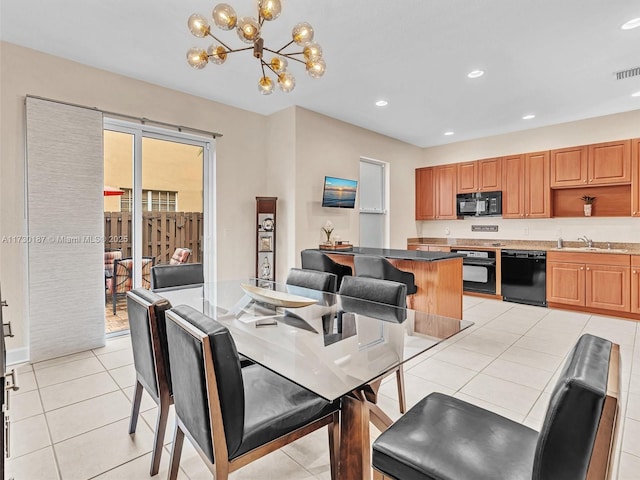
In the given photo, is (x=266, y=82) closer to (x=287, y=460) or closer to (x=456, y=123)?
(x=287, y=460)

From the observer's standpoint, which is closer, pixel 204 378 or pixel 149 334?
pixel 204 378

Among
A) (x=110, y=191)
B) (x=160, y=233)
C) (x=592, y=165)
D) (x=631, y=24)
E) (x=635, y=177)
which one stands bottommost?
(x=160, y=233)

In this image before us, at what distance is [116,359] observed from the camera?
3244 millimetres

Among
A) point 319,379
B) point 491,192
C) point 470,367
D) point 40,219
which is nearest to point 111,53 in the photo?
point 40,219

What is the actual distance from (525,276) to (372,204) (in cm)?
264

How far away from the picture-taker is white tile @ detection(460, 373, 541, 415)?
2.39m

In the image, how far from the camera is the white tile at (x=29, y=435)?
196cm

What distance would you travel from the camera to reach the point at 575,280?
489cm

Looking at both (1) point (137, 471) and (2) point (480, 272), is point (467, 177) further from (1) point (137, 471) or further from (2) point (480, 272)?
(1) point (137, 471)

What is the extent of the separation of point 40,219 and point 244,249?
2247 mm

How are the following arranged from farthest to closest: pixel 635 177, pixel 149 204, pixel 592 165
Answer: pixel 592 165, pixel 635 177, pixel 149 204

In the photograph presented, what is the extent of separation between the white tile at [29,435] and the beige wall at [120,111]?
4.31 ft

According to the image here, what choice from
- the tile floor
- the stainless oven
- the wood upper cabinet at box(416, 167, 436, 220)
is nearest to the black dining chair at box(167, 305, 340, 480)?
the tile floor

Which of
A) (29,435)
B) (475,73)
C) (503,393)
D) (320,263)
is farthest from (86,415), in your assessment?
(475,73)
